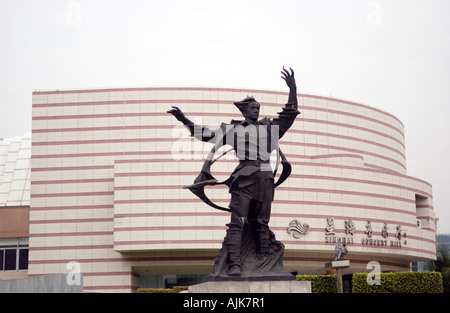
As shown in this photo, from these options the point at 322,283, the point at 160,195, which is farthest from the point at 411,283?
the point at 160,195

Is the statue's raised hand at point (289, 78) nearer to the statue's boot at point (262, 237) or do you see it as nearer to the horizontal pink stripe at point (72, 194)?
the statue's boot at point (262, 237)

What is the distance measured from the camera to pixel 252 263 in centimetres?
1512

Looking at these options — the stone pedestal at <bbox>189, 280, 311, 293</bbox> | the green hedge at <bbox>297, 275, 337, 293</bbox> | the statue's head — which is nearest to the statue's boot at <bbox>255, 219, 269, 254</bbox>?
the stone pedestal at <bbox>189, 280, 311, 293</bbox>

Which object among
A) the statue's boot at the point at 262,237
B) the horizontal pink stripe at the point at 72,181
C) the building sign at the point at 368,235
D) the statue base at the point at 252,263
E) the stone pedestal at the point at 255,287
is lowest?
the stone pedestal at the point at 255,287

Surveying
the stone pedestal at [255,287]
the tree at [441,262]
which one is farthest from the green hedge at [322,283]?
the tree at [441,262]

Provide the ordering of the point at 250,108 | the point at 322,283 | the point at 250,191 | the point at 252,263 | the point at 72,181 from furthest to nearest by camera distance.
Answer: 1. the point at 72,181
2. the point at 322,283
3. the point at 250,108
4. the point at 250,191
5. the point at 252,263

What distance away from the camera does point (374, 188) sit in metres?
50.4

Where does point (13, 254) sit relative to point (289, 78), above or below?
below

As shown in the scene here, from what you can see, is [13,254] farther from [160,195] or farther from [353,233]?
[353,233]

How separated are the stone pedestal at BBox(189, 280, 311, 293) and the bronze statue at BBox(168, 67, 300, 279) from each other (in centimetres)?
29

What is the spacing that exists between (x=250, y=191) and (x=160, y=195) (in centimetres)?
3052

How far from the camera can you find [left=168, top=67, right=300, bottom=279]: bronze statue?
15.0 meters

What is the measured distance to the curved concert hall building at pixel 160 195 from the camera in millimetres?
45219
